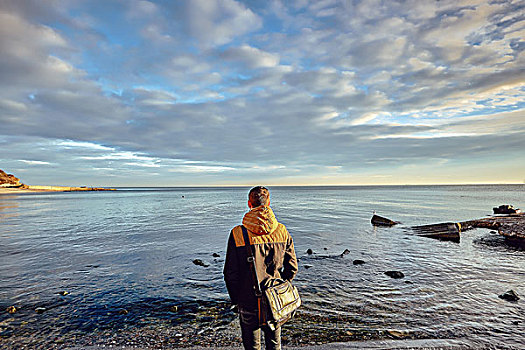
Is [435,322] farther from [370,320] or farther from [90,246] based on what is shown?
[90,246]

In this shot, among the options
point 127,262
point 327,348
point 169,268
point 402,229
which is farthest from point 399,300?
point 402,229

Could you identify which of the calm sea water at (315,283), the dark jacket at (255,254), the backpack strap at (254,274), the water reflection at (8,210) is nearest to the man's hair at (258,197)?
the dark jacket at (255,254)

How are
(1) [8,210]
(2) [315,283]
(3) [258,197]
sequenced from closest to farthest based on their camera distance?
(3) [258,197] → (2) [315,283] → (1) [8,210]

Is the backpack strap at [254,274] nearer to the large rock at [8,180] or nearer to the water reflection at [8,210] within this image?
the water reflection at [8,210]

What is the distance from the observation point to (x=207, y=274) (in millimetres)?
12422

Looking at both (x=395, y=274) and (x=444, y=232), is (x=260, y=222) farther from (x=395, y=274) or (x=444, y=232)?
(x=444, y=232)

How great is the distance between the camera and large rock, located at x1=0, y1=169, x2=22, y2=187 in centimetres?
14719

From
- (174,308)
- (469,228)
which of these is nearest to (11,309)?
(174,308)

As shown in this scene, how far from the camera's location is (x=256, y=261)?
409 cm

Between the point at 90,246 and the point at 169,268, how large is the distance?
29.9 feet

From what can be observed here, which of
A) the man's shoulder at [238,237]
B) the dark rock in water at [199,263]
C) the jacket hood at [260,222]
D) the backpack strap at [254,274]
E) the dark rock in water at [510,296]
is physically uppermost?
the jacket hood at [260,222]

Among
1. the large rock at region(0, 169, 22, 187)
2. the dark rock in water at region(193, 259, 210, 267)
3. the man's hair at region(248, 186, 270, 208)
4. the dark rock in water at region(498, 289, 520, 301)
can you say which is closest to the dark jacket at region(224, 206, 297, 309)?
the man's hair at region(248, 186, 270, 208)

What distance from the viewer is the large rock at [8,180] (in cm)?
14719

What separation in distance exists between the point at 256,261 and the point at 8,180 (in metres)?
206
